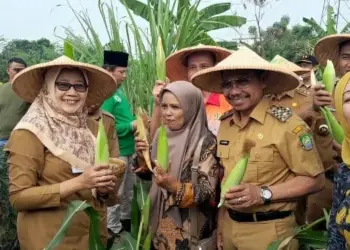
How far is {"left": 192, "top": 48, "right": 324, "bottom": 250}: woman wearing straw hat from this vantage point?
2.28 m

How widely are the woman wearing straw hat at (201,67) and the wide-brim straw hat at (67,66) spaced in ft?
1.12

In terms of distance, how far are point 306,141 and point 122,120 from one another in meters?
2.14

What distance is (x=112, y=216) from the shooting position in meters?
4.24

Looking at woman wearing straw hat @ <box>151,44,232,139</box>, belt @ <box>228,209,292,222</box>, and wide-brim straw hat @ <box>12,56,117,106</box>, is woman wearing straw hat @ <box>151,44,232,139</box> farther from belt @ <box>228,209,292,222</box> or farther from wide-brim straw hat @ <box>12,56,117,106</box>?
belt @ <box>228,209,292,222</box>

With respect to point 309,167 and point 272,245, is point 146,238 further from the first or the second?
point 309,167

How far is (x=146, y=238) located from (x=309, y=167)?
0.90 m

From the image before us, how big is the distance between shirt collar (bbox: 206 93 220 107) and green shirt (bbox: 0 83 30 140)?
2.28 metres

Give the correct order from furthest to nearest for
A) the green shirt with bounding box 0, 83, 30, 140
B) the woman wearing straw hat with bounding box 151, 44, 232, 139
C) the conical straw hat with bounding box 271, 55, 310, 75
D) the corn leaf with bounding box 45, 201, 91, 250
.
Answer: the green shirt with bounding box 0, 83, 30, 140
the conical straw hat with bounding box 271, 55, 310, 75
the woman wearing straw hat with bounding box 151, 44, 232, 139
the corn leaf with bounding box 45, 201, 91, 250

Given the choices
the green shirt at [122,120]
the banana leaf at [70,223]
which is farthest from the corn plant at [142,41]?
the banana leaf at [70,223]

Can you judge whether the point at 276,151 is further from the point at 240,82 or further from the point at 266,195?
the point at 240,82

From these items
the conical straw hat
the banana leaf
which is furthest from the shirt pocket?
the conical straw hat

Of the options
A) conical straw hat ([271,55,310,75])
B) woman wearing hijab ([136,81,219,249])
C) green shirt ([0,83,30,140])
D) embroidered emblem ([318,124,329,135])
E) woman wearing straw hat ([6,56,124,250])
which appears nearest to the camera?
woman wearing straw hat ([6,56,124,250])

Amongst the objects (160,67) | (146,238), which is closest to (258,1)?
(160,67)

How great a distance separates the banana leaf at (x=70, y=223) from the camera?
210 centimetres
